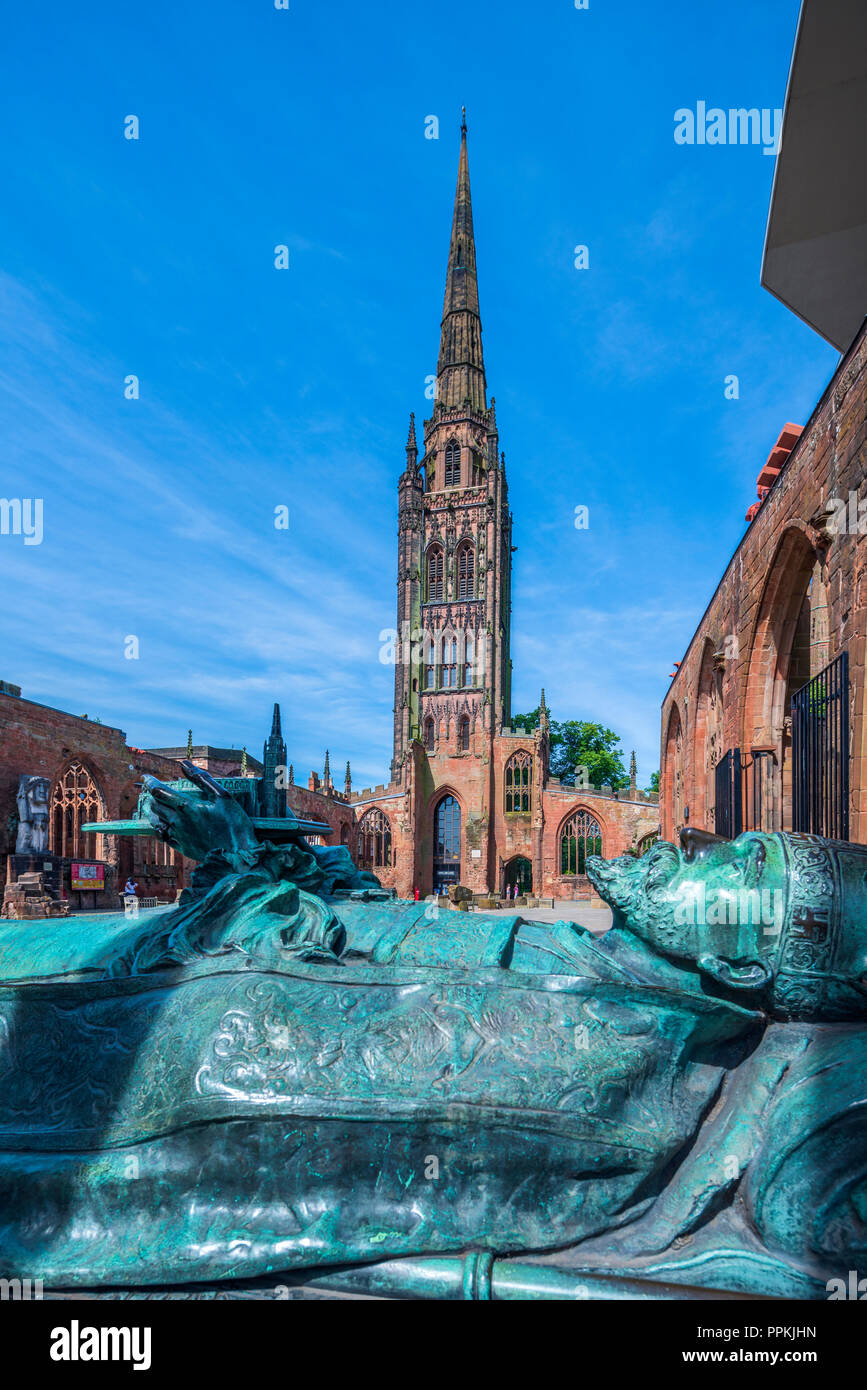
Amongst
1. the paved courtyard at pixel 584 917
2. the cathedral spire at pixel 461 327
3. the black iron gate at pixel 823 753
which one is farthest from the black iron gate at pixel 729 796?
the cathedral spire at pixel 461 327

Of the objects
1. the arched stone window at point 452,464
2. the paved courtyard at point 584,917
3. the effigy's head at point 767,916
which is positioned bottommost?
the paved courtyard at point 584,917

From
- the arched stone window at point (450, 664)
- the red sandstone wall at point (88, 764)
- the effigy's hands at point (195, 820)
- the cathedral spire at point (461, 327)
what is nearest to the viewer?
the effigy's hands at point (195, 820)

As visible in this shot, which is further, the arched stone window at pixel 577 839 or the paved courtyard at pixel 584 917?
the arched stone window at pixel 577 839

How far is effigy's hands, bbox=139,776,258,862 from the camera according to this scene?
120 inches

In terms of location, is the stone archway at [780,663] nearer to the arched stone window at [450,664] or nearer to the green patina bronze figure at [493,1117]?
the green patina bronze figure at [493,1117]

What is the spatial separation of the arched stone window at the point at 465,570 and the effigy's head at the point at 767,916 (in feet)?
165

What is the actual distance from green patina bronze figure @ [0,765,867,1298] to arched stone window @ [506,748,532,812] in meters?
45.1

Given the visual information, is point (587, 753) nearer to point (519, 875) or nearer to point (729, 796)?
point (519, 875)

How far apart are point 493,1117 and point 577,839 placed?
1764 inches

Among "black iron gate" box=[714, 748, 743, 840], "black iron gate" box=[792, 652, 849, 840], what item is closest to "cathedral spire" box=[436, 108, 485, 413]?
"black iron gate" box=[714, 748, 743, 840]

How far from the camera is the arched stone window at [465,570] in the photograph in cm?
5250

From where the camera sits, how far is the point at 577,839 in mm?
45500

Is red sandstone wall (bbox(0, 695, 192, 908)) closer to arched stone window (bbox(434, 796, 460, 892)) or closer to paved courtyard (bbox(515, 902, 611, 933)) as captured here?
paved courtyard (bbox(515, 902, 611, 933))
